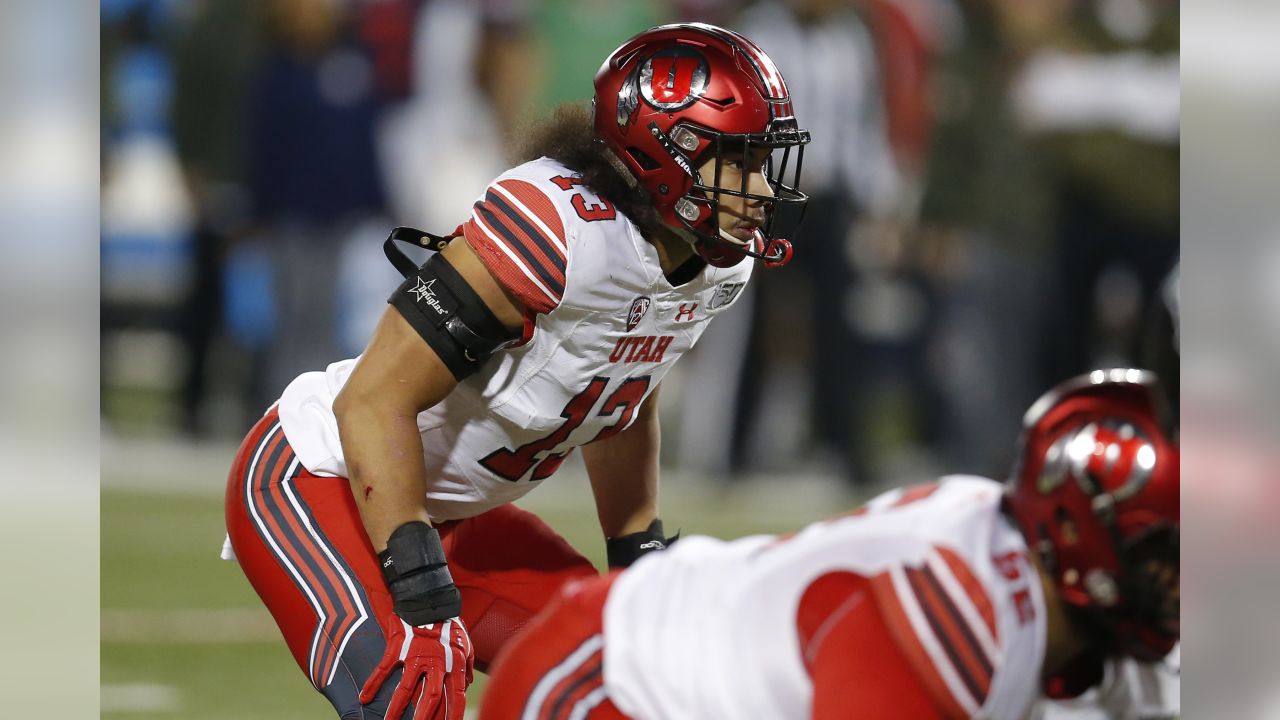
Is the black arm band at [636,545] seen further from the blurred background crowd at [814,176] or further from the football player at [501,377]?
the blurred background crowd at [814,176]

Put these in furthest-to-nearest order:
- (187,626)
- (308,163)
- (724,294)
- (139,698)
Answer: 1. (308,163)
2. (187,626)
3. (139,698)
4. (724,294)

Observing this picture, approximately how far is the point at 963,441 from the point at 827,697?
5.14 meters

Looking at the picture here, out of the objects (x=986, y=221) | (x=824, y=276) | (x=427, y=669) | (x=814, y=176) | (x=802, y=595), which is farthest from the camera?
(x=986, y=221)

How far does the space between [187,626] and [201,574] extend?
0.60 m

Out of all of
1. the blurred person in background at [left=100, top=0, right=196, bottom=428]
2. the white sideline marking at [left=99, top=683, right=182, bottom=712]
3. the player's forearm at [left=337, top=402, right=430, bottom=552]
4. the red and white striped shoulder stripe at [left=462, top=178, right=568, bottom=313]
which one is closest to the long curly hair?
the red and white striped shoulder stripe at [left=462, top=178, right=568, bottom=313]

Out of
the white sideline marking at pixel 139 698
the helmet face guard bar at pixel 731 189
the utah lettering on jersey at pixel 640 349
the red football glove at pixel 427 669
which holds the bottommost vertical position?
the white sideline marking at pixel 139 698

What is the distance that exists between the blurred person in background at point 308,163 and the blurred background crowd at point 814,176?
0.03ft

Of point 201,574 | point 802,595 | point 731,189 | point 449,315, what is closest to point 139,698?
point 201,574

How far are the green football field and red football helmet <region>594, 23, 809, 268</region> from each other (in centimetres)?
171

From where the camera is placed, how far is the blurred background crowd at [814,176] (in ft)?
20.1

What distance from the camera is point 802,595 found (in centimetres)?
163

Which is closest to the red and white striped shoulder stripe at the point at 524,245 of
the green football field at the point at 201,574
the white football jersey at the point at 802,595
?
the white football jersey at the point at 802,595

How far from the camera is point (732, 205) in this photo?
7.41ft

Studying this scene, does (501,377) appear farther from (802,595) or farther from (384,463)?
(802,595)
